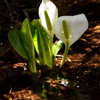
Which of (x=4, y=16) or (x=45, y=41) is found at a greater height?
(x=4, y=16)

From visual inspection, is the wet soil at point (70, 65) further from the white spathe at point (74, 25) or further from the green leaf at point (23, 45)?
the white spathe at point (74, 25)

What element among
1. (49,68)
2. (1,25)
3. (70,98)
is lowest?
(70,98)

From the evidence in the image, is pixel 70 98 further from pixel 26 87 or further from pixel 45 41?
pixel 45 41

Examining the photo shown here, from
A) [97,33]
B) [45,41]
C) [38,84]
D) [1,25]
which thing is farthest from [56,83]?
[1,25]

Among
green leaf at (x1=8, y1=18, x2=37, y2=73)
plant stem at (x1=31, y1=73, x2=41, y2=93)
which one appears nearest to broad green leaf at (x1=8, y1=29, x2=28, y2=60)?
green leaf at (x1=8, y1=18, x2=37, y2=73)

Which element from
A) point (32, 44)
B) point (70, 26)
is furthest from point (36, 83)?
point (70, 26)

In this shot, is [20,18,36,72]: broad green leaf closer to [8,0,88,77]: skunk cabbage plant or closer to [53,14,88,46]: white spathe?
[8,0,88,77]: skunk cabbage plant
